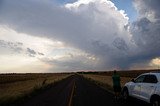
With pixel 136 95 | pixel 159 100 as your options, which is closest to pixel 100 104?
pixel 136 95

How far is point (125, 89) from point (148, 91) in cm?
439

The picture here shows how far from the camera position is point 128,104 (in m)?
17.3

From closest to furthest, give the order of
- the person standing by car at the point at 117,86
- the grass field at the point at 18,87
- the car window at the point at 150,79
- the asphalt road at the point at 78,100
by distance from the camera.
Result: the car window at the point at 150,79
the asphalt road at the point at 78,100
the person standing by car at the point at 117,86
the grass field at the point at 18,87

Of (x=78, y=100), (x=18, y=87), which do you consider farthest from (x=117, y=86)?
(x=18, y=87)

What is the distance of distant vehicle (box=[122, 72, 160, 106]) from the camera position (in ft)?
46.1

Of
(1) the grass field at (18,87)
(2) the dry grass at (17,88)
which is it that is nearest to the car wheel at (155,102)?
(1) the grass field at (18,87)

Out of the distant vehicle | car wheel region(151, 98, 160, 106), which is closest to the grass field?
the distant vehicle

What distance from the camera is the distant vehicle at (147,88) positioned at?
14.0 m

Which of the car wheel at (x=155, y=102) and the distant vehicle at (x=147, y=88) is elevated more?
the distant vehicle at (x=147, y=88)

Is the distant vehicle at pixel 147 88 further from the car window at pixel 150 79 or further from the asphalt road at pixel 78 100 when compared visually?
the asphalt road at pixel 78 100

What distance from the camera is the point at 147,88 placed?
49.5 ft

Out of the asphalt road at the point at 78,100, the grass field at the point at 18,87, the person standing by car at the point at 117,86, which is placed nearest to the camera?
the asphalt road at the point at 78,100

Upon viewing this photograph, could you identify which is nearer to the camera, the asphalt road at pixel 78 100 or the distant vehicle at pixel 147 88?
the distant vehicle at pixel 147 88

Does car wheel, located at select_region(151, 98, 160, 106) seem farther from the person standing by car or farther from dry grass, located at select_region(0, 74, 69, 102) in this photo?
dry grass, located at select_region(0, 74, 69, 102)
